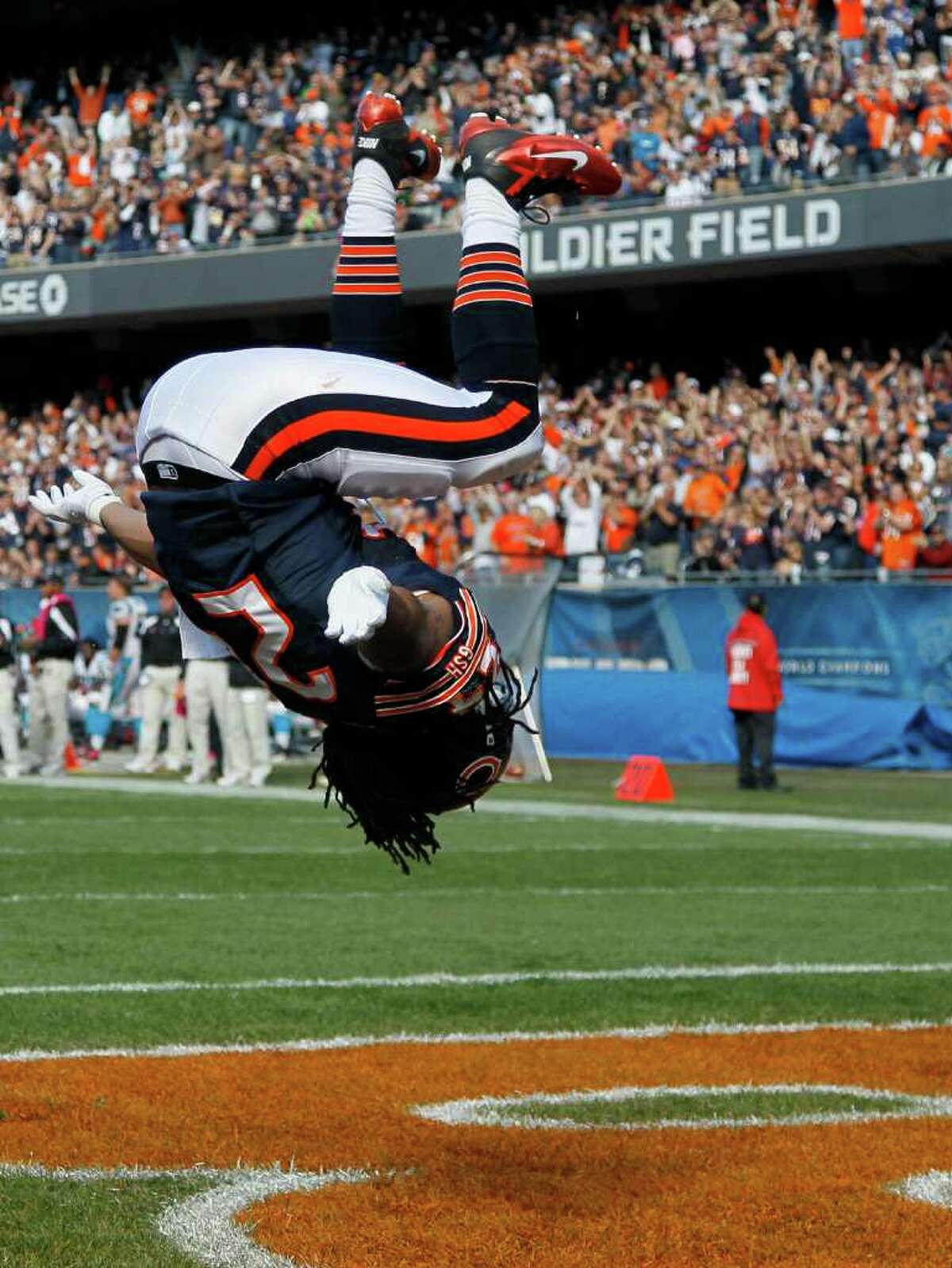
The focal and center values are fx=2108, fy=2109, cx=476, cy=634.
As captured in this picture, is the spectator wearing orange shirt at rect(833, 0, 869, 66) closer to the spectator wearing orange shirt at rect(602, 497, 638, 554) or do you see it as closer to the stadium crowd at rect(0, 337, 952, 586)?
the stadium crowd at rect(0, 337, 952, 586)

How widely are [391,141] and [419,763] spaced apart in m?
1.59

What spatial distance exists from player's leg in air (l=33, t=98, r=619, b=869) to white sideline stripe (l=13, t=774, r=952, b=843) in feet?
33.0

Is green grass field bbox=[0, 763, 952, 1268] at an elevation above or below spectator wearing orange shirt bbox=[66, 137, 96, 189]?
below

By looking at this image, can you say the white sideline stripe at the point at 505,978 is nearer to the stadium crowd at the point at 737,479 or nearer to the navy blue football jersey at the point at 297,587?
the navy blue football jersey at the point at 297,587

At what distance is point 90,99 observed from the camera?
34688 mm

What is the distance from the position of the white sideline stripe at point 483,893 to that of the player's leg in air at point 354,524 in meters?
6.20

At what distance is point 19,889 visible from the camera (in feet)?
35.8

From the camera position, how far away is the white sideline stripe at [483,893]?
10656mm

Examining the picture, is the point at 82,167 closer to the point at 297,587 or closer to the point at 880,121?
the point at 880,121

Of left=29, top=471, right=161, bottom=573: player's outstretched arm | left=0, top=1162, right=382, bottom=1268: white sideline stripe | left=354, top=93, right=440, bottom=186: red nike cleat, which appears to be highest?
left=354, top=93, right=440, bottom=186: red nike cleat

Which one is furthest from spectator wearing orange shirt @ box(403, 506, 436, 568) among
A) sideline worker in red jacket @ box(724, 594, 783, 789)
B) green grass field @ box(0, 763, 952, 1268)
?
green grass field @ box(0, 763, 952, 1268)

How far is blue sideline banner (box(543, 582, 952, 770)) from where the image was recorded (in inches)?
789

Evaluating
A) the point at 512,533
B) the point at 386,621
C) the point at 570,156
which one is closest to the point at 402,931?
the point at 570,156

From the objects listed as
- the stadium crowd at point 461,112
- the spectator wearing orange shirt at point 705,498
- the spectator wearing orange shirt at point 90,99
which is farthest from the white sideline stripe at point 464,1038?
the spectator wearing orange shirt at point 90,99
